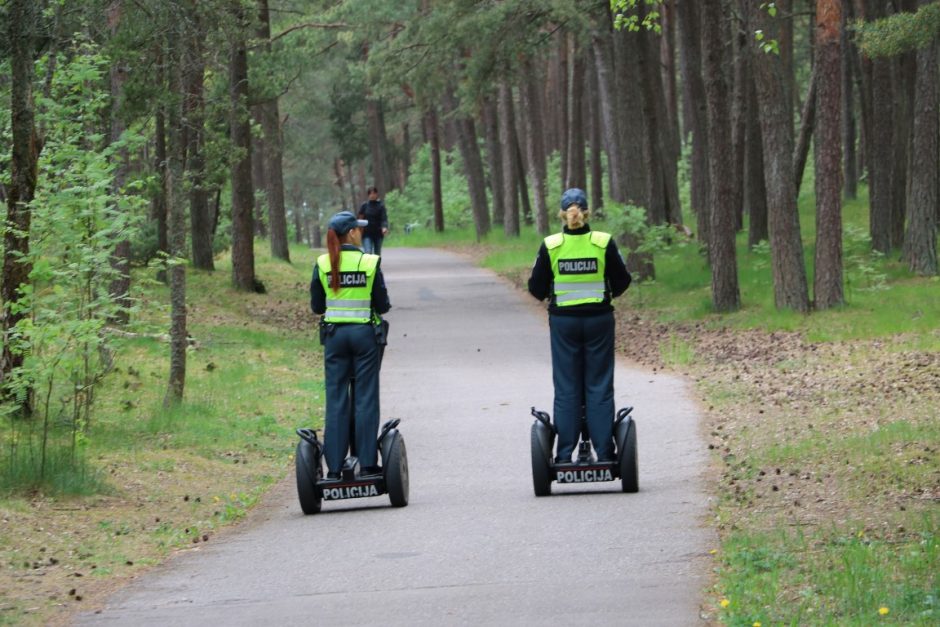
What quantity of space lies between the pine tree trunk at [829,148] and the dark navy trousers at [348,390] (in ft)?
40.7

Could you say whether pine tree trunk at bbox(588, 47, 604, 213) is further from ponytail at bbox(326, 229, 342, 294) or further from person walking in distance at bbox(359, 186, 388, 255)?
ponytail at bbox(326, 229, 342, 294)

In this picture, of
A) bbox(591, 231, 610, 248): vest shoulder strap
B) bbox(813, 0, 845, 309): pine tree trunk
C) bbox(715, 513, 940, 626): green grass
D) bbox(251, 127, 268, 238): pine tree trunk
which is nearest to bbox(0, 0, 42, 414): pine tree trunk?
bbox(591, 231, 610, 248): vest shoulder strap

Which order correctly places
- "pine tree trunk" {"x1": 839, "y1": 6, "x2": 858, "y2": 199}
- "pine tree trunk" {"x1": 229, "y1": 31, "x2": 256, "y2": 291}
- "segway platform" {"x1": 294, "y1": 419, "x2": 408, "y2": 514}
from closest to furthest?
1. "segway platform" {"x1": 294, "y1": 419, "x2": 408, "y2": 514}
2. "pine tree trunk" {"x1": 229, "y1": 31, "x2": 256, "y2": 291}
3. "pine tree trunk" {"x1": 839, "y1": 6, "x2": 858, "y2": 199}

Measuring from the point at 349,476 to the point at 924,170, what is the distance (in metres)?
16.4

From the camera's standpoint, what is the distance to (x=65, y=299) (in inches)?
451

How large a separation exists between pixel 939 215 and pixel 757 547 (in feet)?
75.1

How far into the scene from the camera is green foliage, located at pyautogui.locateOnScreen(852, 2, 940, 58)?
48.2 ft

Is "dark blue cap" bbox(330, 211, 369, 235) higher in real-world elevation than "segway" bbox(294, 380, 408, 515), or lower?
higher

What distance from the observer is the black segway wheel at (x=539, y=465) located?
1039cm

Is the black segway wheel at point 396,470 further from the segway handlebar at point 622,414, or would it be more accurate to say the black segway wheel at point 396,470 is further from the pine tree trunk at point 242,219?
the pine tree trunk at point 242,219

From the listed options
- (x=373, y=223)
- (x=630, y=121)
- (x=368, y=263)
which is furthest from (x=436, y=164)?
(x=368, y=263)

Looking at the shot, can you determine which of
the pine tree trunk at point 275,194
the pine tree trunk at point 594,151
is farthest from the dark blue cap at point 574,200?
the pine tree trunk at point 594,151

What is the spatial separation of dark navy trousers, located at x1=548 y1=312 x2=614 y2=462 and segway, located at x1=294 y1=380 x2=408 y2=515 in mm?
1205

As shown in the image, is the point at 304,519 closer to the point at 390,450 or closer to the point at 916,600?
the point at 390,450
